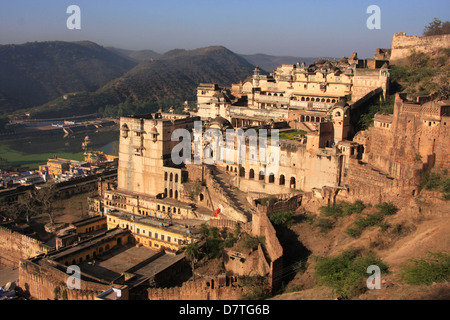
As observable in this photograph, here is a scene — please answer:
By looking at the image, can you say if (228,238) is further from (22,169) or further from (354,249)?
(22,169)

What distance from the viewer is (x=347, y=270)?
13086 millimetres

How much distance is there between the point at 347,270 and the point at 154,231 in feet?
37.0

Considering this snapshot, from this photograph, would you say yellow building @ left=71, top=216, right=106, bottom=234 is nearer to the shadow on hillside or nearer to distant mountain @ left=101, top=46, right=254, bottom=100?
the shadow on hillside

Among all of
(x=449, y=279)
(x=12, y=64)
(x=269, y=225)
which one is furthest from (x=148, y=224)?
(x=12, y=64)

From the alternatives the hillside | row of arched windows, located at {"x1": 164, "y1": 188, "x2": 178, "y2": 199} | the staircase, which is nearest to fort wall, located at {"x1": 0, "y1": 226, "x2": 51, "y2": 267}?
row of arched windows, located at {"x1": 164, "y1": 188, "x2": 178, "y2": 199}

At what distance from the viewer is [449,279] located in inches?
431

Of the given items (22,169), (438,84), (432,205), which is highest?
(438,84)

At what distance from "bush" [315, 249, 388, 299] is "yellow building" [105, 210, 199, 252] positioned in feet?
24.8

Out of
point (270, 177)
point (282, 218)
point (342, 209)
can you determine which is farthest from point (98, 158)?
point (342, 209)

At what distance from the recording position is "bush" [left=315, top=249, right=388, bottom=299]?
A: 461 inches

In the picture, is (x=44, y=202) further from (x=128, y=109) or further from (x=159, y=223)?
(x=128, y=109)

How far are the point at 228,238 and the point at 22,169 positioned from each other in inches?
1205

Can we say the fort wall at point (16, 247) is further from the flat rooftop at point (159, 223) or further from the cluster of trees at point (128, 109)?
the cluster of trees at point (128, 109)

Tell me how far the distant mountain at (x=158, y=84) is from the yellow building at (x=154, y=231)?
203 feet
